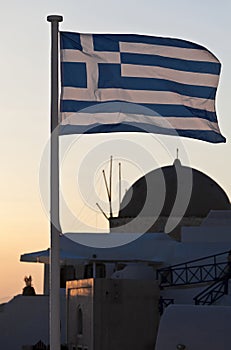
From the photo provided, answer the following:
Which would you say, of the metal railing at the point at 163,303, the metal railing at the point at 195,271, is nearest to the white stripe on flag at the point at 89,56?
the metal railing at the point at 163,303

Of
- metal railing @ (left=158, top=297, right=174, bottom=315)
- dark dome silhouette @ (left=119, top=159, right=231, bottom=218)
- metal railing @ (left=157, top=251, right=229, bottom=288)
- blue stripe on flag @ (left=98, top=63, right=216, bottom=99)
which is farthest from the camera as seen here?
dark dome silhouette @ (left=119, top=159, right=231, bottom=218)

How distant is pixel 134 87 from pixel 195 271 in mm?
19017

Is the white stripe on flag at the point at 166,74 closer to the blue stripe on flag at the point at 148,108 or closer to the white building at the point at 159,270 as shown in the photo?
the blue stripe on flag at the point at 148,108

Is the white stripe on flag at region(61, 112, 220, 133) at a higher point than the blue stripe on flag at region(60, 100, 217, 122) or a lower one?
lower

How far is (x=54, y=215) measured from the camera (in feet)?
44.6

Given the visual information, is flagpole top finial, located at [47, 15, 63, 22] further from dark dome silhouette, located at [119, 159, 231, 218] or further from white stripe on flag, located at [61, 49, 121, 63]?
dark dome silhouette, located at [119, 159, 231, 218]

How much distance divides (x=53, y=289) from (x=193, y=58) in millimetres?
4375

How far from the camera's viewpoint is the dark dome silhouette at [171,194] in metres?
49.0

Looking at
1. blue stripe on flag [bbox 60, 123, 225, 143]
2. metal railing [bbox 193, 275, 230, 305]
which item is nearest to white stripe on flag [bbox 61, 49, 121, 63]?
blue stripe on flag [bbox 60, 123, 225, 143]

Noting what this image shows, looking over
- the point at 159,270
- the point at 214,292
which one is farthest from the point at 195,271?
the point at 214,292

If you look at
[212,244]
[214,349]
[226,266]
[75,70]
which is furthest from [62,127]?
[212,244]

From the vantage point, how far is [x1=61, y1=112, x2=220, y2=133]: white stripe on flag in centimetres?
1422

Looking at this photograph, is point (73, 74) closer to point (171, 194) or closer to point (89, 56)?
point (89, 56)

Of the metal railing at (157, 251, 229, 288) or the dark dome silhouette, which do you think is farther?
the dark dome silhouette
